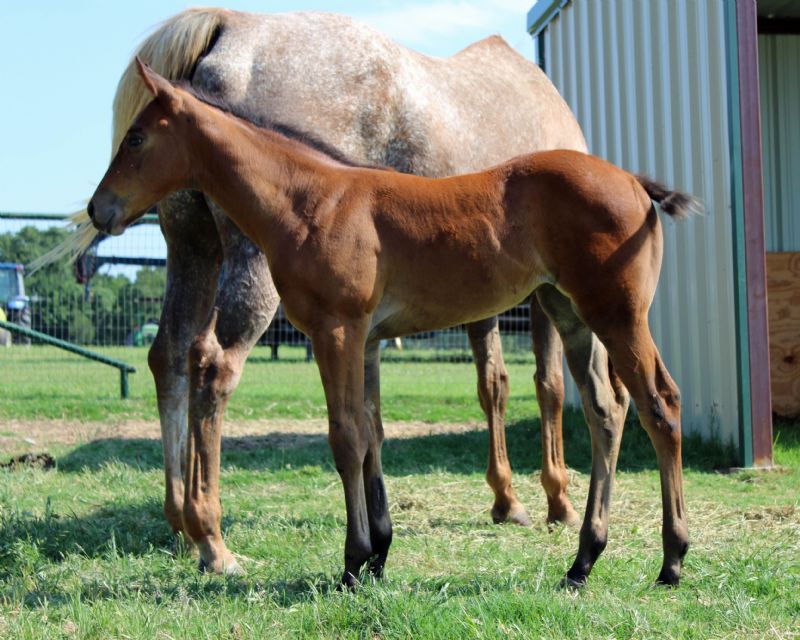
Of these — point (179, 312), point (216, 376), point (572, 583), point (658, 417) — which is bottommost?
point (572, 583)

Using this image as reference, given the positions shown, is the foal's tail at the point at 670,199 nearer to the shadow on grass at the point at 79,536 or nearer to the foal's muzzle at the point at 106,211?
the foal's muzzle at the point at 106,211

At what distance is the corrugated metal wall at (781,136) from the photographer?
10.6 meters

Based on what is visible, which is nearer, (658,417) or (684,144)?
(658,417)

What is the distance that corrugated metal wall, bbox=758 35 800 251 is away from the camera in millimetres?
10594

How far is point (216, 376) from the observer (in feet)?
12.8

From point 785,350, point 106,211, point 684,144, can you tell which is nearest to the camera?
point 106,211

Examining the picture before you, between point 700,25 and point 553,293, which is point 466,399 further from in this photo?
point 553,293

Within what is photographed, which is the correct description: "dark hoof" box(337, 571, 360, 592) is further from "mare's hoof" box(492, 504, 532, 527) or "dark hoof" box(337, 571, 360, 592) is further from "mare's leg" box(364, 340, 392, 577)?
"mare's hoof" box(492, 504, 532, 527)

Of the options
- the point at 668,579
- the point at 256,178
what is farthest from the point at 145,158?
the point at 668,579

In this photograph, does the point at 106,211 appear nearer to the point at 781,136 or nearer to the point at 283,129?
the point at 283,129

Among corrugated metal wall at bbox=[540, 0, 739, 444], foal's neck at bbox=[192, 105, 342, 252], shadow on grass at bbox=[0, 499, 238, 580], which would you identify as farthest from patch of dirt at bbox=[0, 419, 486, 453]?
foal's neck at bbox=[192, 105, 342, 252]

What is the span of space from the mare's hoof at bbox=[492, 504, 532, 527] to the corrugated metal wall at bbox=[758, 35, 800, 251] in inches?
A: 277

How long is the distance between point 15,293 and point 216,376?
8.58 meters

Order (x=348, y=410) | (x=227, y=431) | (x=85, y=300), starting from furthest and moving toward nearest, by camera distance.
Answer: (x=85, y=300), (x=227, y=431), (x=348, y=410)
